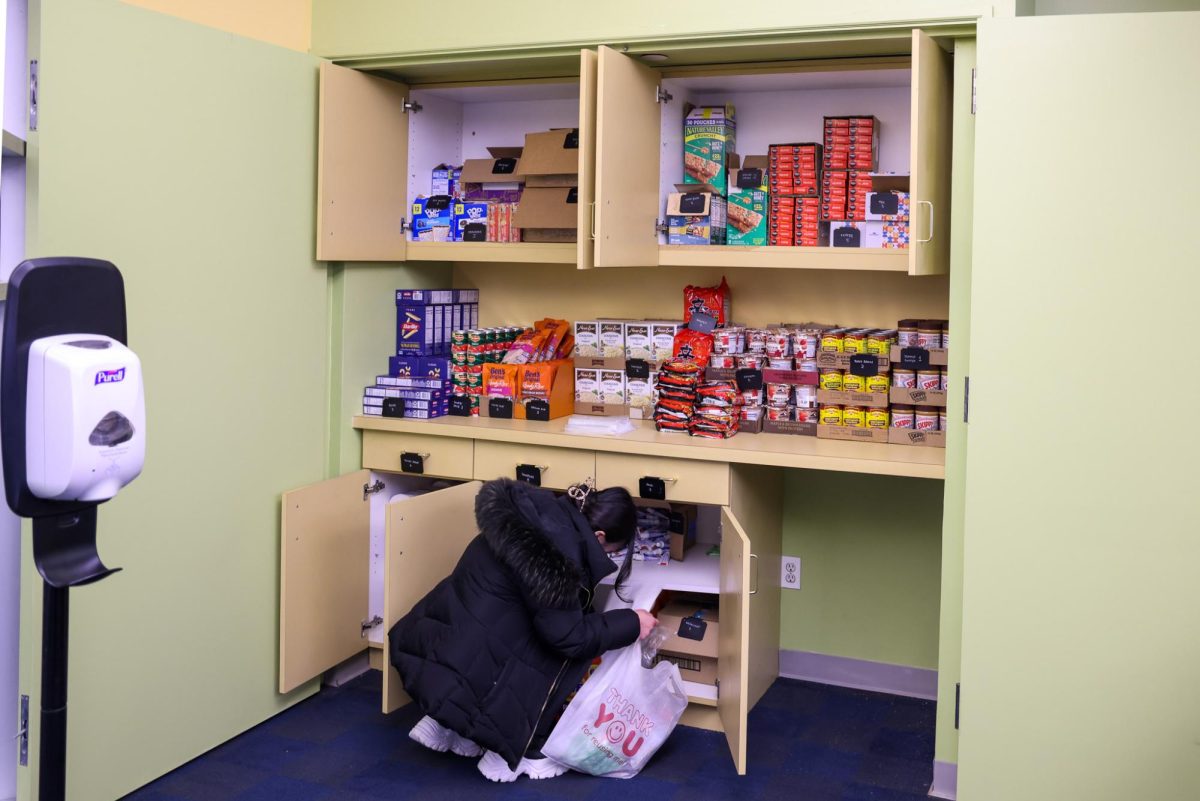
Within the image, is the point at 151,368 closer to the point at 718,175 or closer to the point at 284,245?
the point at 284,245

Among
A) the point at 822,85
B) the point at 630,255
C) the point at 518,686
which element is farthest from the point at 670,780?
the point at 822,85

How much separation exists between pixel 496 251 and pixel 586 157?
62 cm

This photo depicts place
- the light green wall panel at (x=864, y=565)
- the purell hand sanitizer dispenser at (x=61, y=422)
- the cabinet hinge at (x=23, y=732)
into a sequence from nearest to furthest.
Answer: the purell hand sanitizer dispenser at (x=61, y=422) < the cabinet hinge at (x=23, y=732) < the light green wall panel at (x=864, y=565)

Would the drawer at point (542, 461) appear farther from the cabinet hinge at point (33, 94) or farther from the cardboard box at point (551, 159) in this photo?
the cabinet hinge at point (33, 94)

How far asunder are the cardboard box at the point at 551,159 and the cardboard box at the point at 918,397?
1.24 meters

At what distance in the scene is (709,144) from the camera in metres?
3.71

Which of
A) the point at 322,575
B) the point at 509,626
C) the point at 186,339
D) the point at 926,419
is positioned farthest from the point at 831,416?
the point at 186,339

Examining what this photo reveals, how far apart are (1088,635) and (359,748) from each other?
2.00 m

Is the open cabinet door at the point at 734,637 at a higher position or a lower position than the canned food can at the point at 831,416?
lower

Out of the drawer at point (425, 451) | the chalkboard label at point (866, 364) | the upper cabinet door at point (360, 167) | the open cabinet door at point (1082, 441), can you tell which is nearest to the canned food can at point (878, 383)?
the chalkboard label at point (866, 364)

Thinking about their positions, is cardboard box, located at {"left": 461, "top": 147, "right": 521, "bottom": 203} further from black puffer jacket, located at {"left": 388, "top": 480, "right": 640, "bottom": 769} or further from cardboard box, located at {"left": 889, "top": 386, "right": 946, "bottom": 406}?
cardboard box, located at {"left": 889, "top": 386, "right": 946, "bottom": 406}

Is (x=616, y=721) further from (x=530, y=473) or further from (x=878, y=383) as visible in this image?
(x=878, y=383)

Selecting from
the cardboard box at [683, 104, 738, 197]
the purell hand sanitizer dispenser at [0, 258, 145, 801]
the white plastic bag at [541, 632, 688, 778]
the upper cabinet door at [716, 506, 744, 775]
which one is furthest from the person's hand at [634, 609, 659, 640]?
the purell hand sanitizer dispenser at [0, 258, 145, 801]

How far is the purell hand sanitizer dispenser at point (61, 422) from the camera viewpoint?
1.64m
